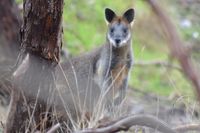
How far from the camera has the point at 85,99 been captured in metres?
5.68

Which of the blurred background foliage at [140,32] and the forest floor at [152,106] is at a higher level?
the blurred background foliage at [140,32]

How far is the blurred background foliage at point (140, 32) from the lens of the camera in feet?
33.7

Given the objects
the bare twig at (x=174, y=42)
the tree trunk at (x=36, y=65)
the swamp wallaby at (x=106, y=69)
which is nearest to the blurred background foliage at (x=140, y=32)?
the swamp wallaby at (x=106, y=69)

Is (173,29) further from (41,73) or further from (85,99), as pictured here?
(85,99)

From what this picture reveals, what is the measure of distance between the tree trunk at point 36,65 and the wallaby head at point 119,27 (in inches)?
88.3

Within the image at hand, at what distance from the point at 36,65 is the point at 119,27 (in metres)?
2.81

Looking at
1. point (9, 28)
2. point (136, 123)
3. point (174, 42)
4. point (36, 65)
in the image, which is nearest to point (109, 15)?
point (9, 28)

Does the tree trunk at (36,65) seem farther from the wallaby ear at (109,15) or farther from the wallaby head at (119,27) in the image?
the wallaby ear at (109,15)

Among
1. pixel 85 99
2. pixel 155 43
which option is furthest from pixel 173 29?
pixel 155 43

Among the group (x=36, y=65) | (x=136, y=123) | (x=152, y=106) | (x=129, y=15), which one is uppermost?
(x=129, y=15)

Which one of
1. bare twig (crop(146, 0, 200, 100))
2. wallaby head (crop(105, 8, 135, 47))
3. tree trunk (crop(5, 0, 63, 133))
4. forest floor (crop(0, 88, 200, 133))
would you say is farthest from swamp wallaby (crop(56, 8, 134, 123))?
bare twig (crop(146, 0, 200, 100))

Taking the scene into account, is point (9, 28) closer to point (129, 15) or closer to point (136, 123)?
point (129, 15)

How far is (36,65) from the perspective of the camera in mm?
4289

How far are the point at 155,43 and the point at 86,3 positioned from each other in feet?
8.09
